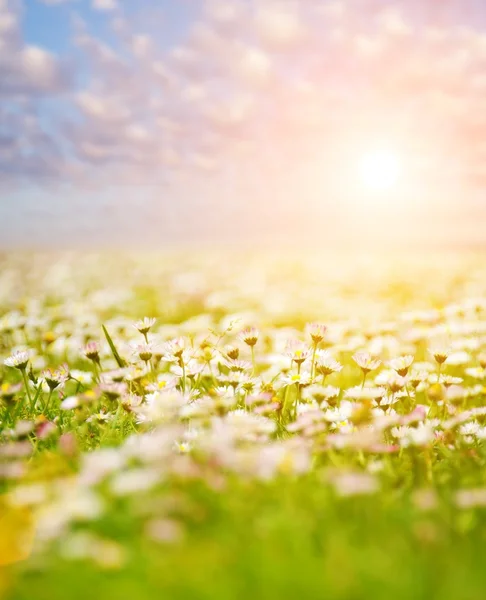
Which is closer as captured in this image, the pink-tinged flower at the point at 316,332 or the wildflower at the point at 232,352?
the pink-tinged flower at the point at 316,332

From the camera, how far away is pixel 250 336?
3.88m

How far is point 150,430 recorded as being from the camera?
3.38m

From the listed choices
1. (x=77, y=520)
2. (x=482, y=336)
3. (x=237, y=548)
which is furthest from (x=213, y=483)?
(x=482, y=336)

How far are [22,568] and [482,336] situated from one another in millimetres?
5044

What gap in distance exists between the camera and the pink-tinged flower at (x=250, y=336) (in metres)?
3.86

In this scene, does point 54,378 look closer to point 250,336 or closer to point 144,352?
point 144,352

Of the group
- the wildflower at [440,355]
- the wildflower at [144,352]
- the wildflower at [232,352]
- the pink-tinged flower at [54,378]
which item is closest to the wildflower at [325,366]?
the wildflower at [232,352]

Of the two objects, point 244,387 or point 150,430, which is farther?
point 244,387

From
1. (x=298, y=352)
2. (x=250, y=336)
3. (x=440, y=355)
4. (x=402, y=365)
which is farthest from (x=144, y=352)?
(x=440, y=355)

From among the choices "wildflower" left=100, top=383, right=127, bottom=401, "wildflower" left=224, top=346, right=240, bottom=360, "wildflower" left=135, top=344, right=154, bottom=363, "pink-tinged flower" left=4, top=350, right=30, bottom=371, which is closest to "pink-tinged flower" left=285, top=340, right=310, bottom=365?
"wildflower" left=224, top=346, right=240, bottom=360

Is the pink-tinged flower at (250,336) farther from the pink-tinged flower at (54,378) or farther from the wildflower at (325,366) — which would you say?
the pink-tinged flower at (54,378)

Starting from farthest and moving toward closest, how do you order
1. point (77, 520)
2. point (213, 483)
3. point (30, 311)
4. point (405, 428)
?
point (30, 311) < point (405, 428) < point (213, 483) < point (77, 520)

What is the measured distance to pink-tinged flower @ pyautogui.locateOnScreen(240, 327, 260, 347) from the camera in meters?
3.86

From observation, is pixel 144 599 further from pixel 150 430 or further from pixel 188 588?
pixel 150 430
